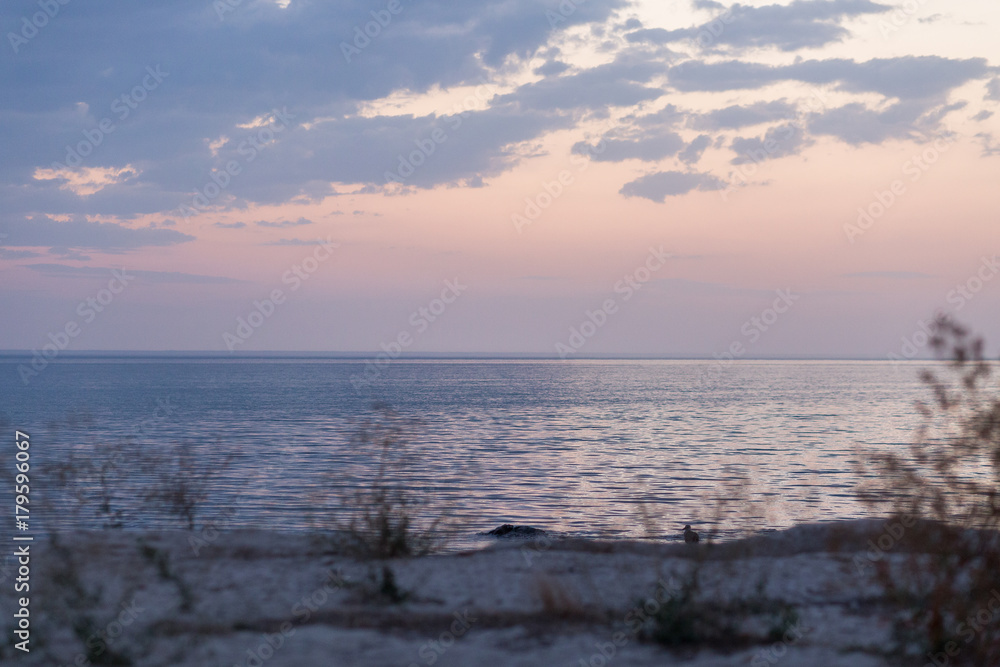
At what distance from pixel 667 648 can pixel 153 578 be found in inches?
217

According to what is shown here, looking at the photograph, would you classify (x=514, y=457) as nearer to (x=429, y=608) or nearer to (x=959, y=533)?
(x=429, y=608)

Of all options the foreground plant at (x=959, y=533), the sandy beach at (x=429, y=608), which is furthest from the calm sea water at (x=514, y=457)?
the foreground plant at (x=959, y=533)

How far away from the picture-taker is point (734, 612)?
23.3 feet

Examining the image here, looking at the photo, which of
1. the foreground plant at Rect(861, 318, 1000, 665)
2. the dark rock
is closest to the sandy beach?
the foreground plant at Rect(861, 318, 1000, 665)

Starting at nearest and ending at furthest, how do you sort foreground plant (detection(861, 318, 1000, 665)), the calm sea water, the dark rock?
foreground plant (detection(861, 318, 1000, 665))
the dark rock
the calm sea water

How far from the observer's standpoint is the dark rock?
15089 millimetres

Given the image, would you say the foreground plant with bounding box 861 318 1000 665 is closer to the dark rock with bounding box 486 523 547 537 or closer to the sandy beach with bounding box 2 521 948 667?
the sandy beach with bounding box 2 521 948 667

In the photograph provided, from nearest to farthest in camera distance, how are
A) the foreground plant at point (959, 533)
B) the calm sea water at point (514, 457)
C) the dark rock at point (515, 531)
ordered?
the foreground plant at point (959, 533), the dark rock at point (515, 531), the calm sea water at point (514, 457)

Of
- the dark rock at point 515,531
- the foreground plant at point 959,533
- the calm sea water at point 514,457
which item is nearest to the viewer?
the foreground plant at point 959,533

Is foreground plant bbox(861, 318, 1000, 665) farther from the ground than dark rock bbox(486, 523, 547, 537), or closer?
farther from the ground

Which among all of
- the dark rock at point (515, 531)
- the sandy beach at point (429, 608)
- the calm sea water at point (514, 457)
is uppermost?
the sandy beach at point (429, 608)

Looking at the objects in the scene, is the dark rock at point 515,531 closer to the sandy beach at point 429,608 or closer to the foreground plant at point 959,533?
the sandy beach at point 429,608

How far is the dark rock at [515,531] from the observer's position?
1509cm

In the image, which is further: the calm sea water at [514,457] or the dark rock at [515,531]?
the calm sea water at [514,457]
